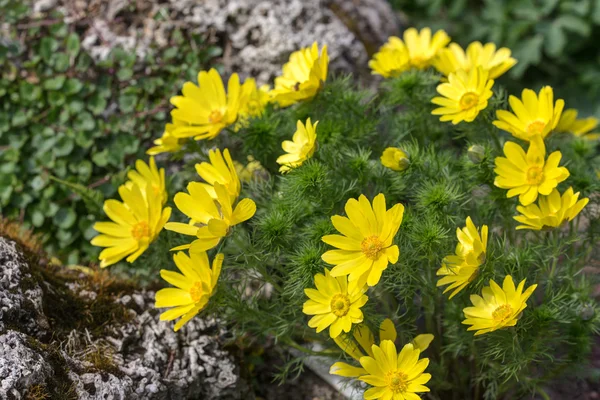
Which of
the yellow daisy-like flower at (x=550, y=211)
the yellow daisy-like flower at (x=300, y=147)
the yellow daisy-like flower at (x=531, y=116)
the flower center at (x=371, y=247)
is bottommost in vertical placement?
the yellow daisy-like flower at (x=550, y=211)

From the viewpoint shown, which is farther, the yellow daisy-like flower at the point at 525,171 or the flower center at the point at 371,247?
the yellow daisy-like flower at the point at 525,171

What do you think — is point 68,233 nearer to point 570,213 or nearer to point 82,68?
A: point 82,68

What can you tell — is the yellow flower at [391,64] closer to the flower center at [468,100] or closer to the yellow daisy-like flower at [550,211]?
the flower center at [468,100]

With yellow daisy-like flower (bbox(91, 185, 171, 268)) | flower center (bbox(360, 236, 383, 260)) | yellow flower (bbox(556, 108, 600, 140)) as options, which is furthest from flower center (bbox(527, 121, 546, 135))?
yellow daisy-like flower (bbox(91, 185, 171, 268))

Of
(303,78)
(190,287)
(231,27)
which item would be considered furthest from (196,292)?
(231,27)

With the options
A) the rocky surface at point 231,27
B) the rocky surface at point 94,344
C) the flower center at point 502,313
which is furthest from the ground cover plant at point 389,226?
the rocky surface at point 231,27

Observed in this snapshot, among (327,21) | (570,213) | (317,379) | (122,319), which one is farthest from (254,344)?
(327,21)
